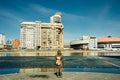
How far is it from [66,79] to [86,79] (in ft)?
6.45

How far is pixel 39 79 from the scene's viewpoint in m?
16.9

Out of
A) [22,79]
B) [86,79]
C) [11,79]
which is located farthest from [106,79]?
[11,79]

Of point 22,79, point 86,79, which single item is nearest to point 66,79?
point 86,79

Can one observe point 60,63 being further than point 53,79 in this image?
Yes

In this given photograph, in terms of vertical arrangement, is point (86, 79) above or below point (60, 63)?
below

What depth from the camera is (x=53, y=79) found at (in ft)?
55.5

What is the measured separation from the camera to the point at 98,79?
1686cm

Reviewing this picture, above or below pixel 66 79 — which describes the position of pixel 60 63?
above

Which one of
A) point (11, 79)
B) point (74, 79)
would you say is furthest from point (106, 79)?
point (11, 79)

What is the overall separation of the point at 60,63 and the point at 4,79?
19.1ft

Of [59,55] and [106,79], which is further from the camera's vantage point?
[59,55]

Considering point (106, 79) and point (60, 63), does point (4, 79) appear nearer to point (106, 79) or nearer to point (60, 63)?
point (60, 63)

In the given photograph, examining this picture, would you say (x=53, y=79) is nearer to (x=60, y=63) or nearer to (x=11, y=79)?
(x=60, y=63)

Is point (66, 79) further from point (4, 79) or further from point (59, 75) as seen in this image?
point (4, 79)
